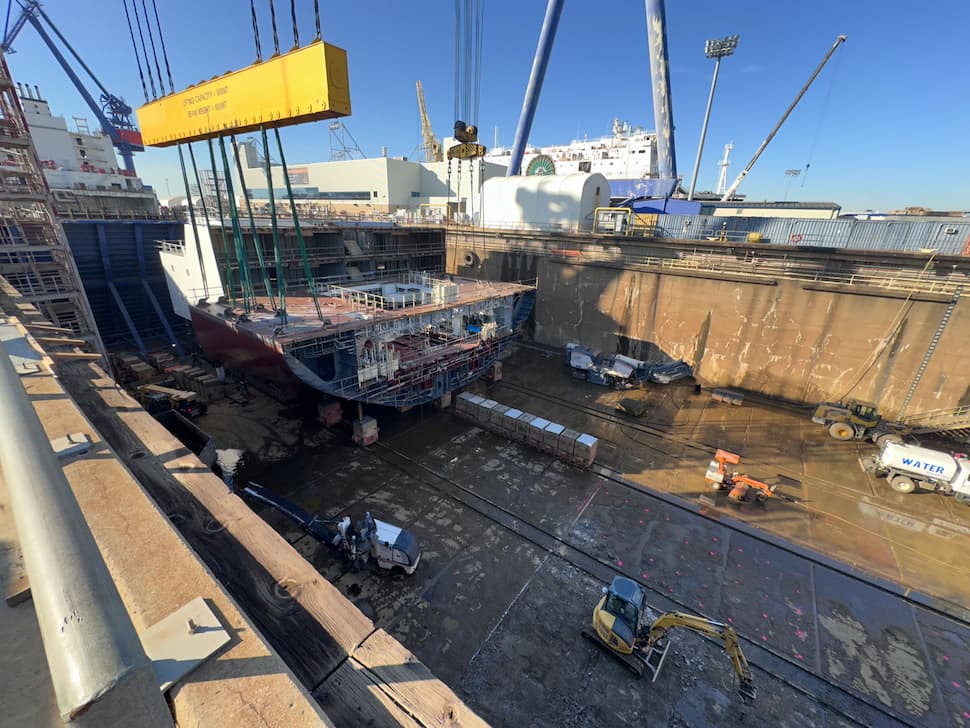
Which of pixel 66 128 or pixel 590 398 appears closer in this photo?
pixel 590 398

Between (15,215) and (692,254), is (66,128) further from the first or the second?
(692,254)

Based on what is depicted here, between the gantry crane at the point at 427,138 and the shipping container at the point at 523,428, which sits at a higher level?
the gantry crane at the point at 427,138

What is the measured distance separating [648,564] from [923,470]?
13013 millimetres

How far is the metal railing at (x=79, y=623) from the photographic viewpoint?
4.46ft

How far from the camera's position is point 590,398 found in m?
24.7

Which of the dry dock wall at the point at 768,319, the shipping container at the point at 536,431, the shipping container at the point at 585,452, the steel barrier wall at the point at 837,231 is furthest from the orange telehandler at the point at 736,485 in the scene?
the steel barrier wall at the point at 837,231

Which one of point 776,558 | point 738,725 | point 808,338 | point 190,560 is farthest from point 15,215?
point 808,338

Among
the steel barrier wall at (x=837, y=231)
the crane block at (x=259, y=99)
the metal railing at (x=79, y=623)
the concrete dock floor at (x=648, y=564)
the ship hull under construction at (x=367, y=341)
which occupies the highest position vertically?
→ the crane block at (x=259, y=99)

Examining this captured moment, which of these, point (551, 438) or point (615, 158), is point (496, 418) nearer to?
point (551, 438)

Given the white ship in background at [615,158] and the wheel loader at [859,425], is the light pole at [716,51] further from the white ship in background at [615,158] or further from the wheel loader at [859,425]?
the wheel loader at [859,425]

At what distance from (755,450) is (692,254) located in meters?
14.6

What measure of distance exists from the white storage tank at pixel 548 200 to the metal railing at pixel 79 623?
4030cm

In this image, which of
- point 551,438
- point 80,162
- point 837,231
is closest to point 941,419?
point 837,231

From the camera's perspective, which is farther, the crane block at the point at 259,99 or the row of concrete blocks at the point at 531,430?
the row of concrete blocks at the point at 531,430
